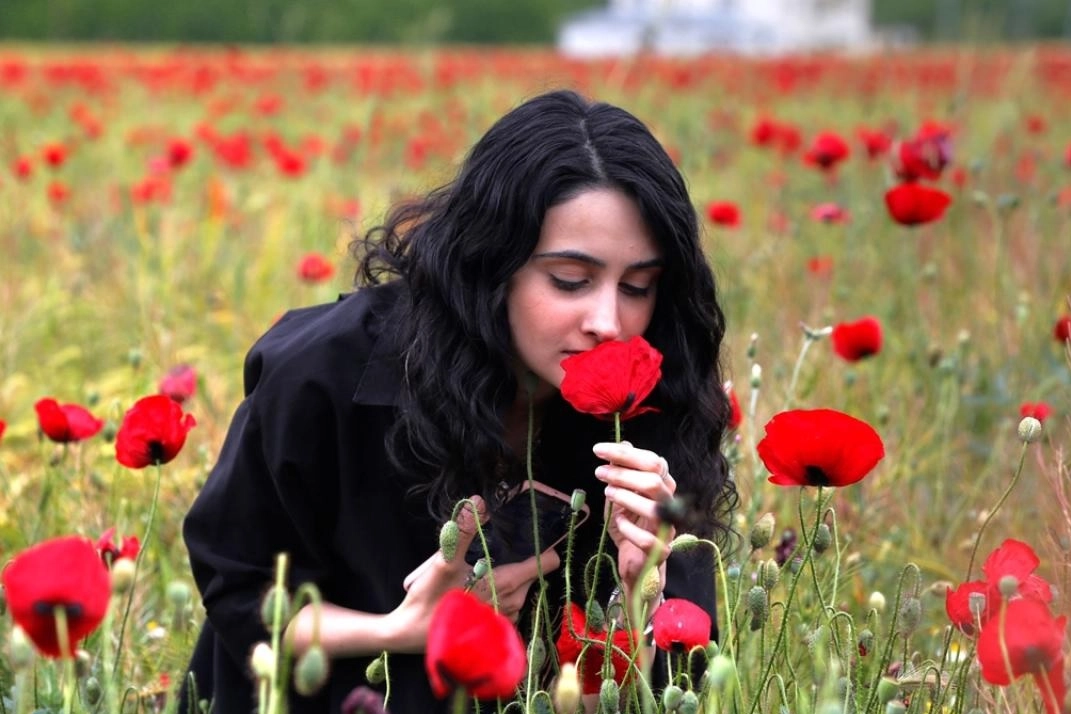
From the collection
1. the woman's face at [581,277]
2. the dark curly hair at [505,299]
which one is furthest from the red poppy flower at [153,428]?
the woman's face at [581,277]

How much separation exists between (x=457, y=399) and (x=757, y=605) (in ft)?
1.52

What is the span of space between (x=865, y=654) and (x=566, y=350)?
1.39ft

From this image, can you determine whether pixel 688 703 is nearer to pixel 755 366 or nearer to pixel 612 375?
pixel 612 375

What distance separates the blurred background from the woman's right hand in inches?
84.5

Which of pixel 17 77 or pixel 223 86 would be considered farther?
pixel 223 86

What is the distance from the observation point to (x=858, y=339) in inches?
88.2

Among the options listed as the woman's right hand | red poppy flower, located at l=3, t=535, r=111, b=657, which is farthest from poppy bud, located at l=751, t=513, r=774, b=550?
red poppy flower, located at l=3, t=535, r=111, b=657

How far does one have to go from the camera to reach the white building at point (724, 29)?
5075 mm

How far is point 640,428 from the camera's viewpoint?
72.6 inches

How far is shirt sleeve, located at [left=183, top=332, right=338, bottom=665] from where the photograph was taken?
1771 mm

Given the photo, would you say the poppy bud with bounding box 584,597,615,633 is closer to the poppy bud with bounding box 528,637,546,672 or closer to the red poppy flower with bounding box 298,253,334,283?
the poppy bud with bounding box 528,637,546,672

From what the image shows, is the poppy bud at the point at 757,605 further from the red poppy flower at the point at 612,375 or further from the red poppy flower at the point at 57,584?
the red poppy flower at the point at 57,584

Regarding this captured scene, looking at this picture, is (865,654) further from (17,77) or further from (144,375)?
(17,77)

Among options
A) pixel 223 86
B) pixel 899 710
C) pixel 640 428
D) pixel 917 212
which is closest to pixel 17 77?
pixel 223 86
